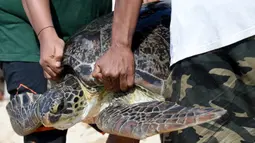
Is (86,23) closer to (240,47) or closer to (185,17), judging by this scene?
(185,17)

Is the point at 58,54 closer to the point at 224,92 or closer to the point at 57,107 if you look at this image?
the point at 57,107

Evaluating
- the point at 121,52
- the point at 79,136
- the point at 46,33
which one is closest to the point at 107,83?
the point at 121,52

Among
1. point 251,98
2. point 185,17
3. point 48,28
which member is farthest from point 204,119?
point 48,28

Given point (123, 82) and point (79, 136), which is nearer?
point (123, 82)

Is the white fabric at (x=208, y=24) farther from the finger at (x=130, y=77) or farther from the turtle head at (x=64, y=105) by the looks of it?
the turtle head at (x=64, y=105)

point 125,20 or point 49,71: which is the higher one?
point 125,20

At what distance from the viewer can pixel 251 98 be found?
1.51m

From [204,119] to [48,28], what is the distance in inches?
36.6

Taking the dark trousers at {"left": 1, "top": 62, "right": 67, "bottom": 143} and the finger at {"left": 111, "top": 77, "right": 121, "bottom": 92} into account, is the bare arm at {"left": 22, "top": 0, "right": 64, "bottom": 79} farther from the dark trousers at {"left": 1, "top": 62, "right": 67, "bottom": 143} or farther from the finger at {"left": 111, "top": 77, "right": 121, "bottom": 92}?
the finger at {"left": 111, "top": 77, "right": 121, "bottom": 92}

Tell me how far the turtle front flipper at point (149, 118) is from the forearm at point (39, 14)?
1.54 ft

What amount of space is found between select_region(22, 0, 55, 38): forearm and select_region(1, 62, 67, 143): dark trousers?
23 centimetres

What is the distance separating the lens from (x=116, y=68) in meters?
1.82

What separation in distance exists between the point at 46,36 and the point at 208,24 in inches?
31.5

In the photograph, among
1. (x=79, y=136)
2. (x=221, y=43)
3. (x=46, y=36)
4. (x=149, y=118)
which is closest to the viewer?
(x=221, y=43)
